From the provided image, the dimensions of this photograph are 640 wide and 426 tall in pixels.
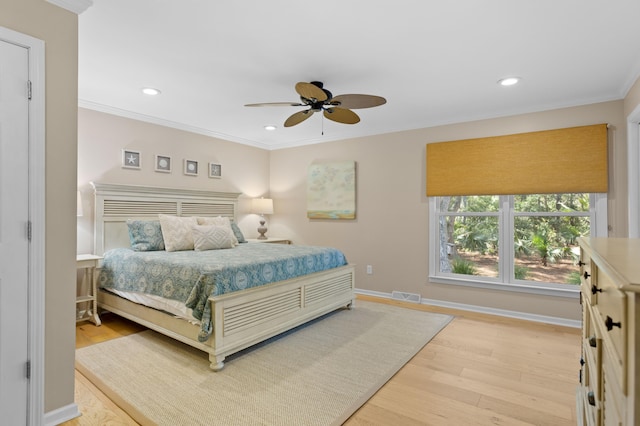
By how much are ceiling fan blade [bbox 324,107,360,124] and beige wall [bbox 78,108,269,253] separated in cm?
256

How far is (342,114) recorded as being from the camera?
10.1 feet

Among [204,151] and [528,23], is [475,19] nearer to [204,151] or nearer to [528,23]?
[528,23]

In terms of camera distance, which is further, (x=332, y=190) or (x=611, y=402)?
(x=332, y=190)

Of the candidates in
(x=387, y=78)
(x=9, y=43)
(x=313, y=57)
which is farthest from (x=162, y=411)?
(x=387, y=78)

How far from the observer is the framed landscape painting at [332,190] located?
510 centimetres

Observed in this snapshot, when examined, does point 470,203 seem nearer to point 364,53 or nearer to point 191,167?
point 364,53

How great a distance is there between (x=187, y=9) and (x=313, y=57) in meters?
0.97

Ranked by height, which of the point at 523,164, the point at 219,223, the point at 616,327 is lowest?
the point at 616,327

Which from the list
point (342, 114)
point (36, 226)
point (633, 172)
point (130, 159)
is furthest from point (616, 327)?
point (130, 159)

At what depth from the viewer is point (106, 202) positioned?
12.7 ft

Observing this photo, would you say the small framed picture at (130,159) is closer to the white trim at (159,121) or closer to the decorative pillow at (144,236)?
the white trim at (159,121)

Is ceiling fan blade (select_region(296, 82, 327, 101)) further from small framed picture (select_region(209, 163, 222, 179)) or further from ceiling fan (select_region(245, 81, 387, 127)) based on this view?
small framed picture (select_region(209, 163, 222, 179))

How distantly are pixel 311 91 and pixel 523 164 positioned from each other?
104 inches

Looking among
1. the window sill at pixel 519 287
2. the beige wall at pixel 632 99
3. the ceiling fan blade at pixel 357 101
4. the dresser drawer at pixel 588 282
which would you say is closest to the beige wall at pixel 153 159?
the ceiling fan blade at pixel 357 101
